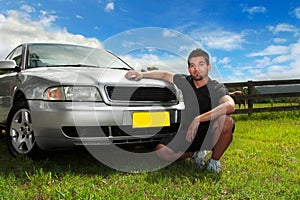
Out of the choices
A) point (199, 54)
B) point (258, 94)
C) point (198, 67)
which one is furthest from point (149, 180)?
point (258, 94)

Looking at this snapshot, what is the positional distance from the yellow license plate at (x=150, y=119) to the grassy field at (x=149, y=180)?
452 mm

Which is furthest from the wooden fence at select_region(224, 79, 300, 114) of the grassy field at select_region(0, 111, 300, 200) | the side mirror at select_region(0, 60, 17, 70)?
the side mirror at select_region(0, 60, 17, 70)

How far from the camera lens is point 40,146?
112 inches

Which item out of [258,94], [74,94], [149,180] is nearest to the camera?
[149,180]

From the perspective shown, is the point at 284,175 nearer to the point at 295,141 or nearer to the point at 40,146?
the point at 295,141

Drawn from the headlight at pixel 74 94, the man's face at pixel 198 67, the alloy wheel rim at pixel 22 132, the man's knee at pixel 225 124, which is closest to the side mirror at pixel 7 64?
the alloy wheel rim at pixel 22 132

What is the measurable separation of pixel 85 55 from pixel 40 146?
1.73 meters

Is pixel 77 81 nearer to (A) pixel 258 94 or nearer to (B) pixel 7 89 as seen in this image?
(B) pixel 7 89

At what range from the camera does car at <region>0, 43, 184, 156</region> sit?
8.71 ft

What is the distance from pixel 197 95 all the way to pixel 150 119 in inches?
23.0

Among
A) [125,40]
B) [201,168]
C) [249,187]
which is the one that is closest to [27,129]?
[125,40]

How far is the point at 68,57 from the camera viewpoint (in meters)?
3.96

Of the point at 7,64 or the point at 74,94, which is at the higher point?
the point at 7,64

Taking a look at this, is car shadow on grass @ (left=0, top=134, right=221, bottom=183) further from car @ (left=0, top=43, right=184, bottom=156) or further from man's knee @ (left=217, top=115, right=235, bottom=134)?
man's knee @ (left=217, top=115, right=235, bottom=134)
